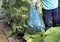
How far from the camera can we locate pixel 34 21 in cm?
452

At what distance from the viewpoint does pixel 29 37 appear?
4688mm

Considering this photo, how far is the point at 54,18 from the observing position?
15.8 feet

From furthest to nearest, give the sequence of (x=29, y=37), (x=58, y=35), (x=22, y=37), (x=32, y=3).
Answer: (x=22, y=37), (x=29, y=37), (x=32, y=3), (x=58, y=35)

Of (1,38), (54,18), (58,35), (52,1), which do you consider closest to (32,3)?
(52,1)

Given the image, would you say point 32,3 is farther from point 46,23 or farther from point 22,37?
point 22,37

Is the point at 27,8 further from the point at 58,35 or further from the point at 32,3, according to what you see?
the point at 58,35

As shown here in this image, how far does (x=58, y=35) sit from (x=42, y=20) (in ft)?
7.69

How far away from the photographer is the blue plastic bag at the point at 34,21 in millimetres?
4438

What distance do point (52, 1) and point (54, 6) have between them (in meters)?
0.13

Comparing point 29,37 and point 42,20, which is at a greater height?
point 42,20

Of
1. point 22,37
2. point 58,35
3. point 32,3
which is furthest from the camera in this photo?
point 22,37

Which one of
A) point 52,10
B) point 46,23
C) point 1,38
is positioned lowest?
point 1,38

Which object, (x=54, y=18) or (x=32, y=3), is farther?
(x=54, y=18)

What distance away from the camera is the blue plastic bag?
175 inches
